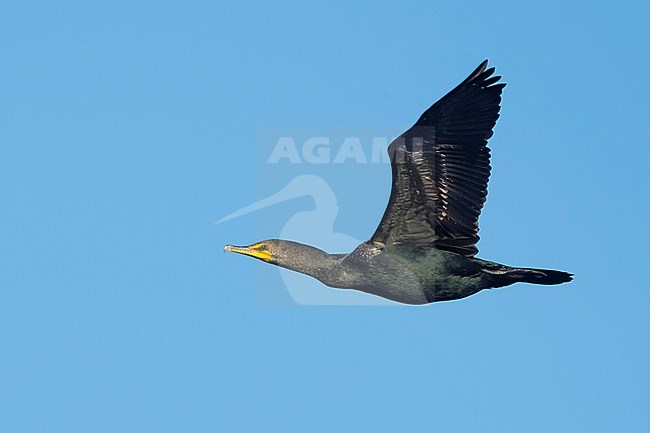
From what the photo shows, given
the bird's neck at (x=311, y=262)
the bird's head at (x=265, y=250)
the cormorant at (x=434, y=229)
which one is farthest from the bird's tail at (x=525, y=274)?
the bird's head at (x=265, y=250)

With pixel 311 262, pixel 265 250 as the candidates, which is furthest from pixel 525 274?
pixel 265 250

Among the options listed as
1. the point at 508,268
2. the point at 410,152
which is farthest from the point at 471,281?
the point at 410,152

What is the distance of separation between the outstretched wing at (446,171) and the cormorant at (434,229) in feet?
0.04

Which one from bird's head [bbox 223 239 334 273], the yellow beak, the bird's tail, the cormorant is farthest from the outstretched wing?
the yellow beak

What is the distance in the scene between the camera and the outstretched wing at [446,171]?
18.1 meters

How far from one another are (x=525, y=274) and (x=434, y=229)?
1190 mm

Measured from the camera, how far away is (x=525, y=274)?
18688mm

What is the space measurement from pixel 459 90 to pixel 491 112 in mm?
446

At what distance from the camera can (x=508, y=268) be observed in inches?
735

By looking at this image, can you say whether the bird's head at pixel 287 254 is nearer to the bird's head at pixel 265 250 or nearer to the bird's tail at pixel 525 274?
the bird's head at pixel 265 250

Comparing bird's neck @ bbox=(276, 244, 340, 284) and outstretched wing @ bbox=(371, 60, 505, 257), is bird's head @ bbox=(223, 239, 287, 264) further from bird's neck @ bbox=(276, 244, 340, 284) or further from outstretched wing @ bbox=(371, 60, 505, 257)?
outstretched wing @ bbox=(371, 60, 505, 257)

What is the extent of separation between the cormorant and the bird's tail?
11 millimetres

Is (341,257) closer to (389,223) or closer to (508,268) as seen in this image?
(389,223)

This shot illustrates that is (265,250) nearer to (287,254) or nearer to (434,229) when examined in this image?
(287,254)
